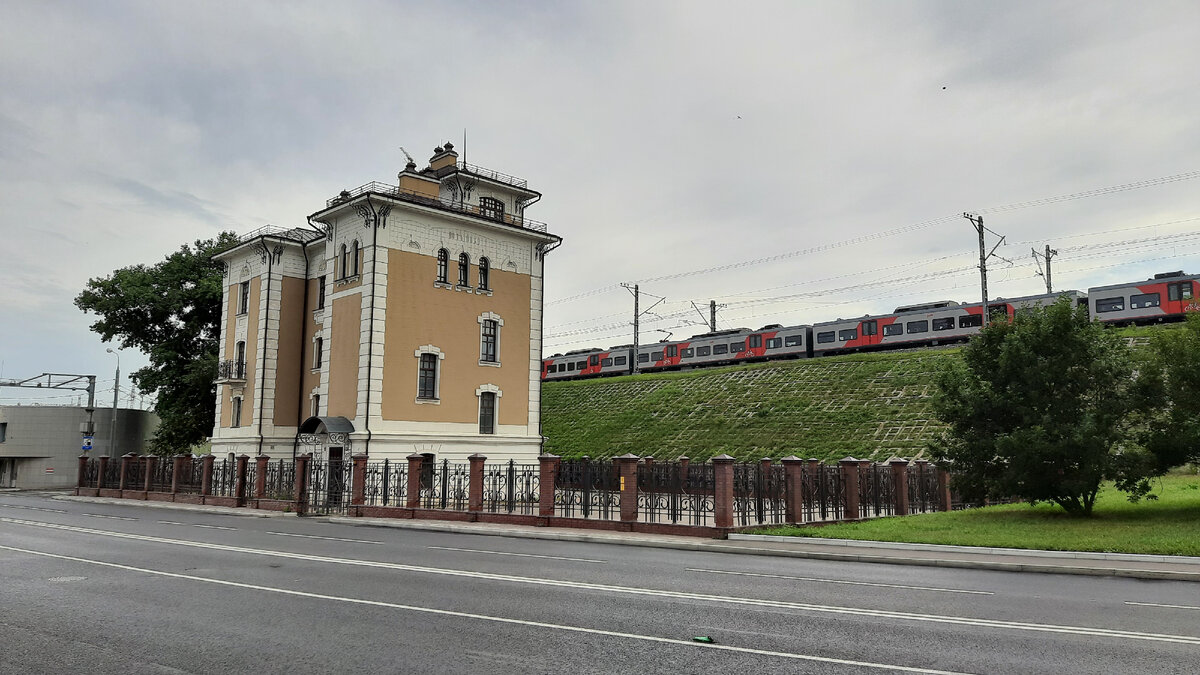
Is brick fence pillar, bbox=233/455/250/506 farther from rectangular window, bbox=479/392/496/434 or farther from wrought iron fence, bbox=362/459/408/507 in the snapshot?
rectangular window, bbox=479/392/496/434

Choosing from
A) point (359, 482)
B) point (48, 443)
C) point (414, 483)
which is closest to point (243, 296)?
point (359, 482)

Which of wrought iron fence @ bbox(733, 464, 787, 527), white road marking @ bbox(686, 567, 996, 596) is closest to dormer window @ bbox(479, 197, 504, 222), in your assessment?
wrought iron fence @ bbox(733, 464, 787, 527)

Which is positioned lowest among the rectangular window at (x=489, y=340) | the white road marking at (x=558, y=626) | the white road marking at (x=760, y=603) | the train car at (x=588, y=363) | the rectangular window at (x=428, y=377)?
the white road marking at (x=760, y=603)

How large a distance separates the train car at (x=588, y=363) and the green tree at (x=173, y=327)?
27189mm

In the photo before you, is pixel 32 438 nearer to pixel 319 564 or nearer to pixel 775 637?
pixel 319 564

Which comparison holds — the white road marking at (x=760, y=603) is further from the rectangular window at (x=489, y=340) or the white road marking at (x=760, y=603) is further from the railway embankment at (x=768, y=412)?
the railway embankment at (x=768, y=412)

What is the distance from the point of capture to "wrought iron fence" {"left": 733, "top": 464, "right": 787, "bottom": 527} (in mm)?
20547

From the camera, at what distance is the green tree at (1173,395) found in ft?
61.3

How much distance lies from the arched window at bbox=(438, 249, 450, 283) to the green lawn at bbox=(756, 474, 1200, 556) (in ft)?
66.6

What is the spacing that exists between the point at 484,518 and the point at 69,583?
13590 mm

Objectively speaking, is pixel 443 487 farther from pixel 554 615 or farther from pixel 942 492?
pixel 554 615

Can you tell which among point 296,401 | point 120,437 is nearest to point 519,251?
point 296,401

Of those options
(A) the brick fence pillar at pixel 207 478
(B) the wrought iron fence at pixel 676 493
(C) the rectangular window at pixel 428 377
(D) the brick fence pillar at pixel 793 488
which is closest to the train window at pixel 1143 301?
(D) the brick fence pillar at pixel 793 488

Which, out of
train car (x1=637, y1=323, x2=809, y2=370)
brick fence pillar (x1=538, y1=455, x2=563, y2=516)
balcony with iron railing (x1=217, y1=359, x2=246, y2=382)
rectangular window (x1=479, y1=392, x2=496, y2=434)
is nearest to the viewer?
brick fence pillar (x1=538, y1=455, x2=563, y2=516)
